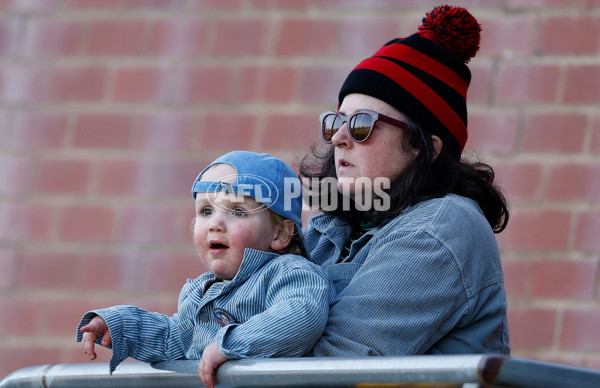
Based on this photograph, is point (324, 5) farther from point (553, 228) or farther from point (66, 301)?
point (66, 301)

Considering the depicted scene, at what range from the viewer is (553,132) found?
354cm

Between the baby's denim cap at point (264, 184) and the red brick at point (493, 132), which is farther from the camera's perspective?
the red brick at point (493, 132)

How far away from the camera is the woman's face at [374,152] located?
2.30 metres

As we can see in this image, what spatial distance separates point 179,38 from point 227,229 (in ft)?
6.26

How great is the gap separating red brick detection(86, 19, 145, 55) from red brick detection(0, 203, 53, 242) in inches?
28.6

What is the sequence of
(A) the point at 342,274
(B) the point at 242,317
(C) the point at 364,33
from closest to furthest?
1. (B) the point at 242,317
2. (A) the point at 342,274
3. (C) the point at 364,33

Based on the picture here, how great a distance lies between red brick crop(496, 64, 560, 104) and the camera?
11.7ft

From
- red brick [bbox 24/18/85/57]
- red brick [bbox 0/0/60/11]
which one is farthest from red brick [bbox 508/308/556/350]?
red brick [bbox 0/0/60/11]

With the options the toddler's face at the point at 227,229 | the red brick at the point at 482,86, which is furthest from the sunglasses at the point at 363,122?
the red brick at the point at 482,86

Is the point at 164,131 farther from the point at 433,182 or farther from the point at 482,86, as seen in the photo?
the point at 433,182

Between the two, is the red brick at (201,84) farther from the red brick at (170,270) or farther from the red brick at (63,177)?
the red brick at (170,270)

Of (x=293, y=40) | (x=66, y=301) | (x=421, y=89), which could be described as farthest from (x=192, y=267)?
(x=421, y=89)

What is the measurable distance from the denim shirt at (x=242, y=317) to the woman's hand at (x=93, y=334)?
18 millimetres

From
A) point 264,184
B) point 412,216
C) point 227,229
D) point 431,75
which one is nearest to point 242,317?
point 227,229
